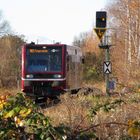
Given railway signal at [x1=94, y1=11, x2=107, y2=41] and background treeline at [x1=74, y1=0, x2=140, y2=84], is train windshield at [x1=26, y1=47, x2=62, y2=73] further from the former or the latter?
background treeline at [x1=74, y1=0, x2=140, y2=84]

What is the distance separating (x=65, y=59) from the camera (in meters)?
23.2

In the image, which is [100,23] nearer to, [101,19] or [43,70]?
[101,19]

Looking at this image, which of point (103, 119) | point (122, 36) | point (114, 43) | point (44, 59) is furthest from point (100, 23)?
point (122, 36)

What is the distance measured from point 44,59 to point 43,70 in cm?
48

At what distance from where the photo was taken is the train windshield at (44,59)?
23.5 meters

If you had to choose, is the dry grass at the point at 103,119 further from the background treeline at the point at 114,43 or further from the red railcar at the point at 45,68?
the background treeline at the point at 114,43

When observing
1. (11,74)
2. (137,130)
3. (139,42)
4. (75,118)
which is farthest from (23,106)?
(11,74)

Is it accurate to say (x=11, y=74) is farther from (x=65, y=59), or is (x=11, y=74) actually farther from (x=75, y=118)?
(x=75, y=118)

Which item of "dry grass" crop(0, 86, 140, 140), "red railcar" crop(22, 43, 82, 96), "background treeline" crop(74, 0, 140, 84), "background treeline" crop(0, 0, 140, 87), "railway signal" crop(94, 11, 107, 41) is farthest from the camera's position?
"background treeline" crop(0, 0, 140, 87)

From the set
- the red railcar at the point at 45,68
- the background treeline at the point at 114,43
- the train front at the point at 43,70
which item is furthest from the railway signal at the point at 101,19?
the background treeline at the point at 114,43

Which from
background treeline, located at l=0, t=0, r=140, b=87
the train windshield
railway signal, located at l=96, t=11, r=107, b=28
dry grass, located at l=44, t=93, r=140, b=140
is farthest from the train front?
dry grass, located at l=44, t=93, r=140, b=140

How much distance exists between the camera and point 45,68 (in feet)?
→ 77.5

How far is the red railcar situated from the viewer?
23.4 m

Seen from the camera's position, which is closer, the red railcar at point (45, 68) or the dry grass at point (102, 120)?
the dry grass at point (102, 120)
